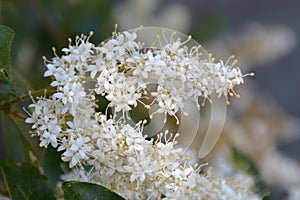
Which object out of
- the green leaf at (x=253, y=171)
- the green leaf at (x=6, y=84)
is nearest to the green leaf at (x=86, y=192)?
the green leaf at (x=6, y=84)

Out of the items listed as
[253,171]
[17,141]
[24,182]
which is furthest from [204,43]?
[24,182]

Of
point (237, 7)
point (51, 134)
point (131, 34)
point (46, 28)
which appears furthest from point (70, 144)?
point (237, 7)

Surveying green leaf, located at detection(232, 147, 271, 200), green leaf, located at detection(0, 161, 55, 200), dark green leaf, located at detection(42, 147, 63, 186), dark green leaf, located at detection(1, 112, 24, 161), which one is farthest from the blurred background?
green leaf, located at detection(0, 161, 55, 200)

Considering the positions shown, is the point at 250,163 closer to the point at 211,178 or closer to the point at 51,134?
the point at 211,178

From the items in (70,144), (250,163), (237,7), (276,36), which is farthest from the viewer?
(237,7)

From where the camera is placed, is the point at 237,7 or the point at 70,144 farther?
the point at 237,7

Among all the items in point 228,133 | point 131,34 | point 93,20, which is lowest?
point 131,34
